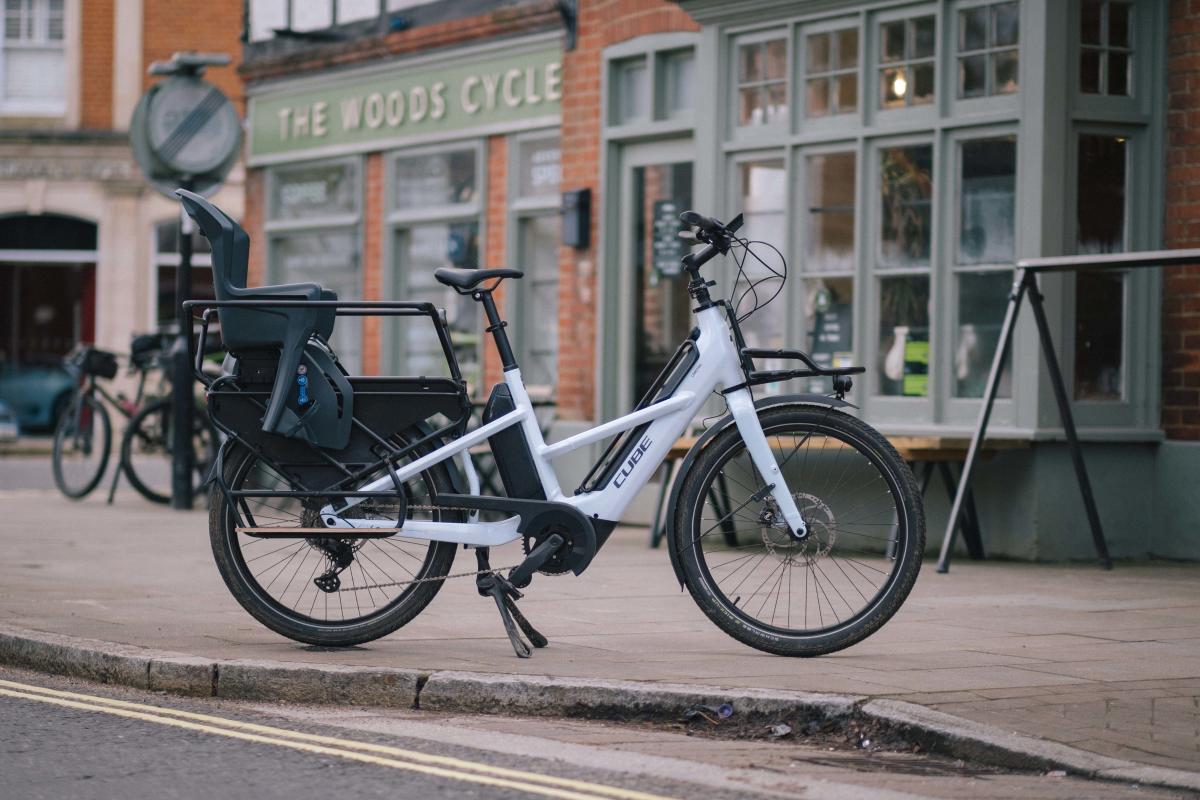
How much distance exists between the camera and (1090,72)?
397 inches

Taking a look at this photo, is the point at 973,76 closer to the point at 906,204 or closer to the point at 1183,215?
the point at 906,204

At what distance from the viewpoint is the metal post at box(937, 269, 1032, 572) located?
948 centimetres

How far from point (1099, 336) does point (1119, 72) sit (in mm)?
1426

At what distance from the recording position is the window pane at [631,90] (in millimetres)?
12766

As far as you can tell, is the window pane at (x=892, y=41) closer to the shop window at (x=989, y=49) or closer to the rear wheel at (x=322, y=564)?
the shop window at (x=989, y=49)

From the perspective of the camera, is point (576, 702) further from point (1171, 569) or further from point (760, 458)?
point (1171, 569)

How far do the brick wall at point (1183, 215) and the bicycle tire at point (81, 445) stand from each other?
822cm

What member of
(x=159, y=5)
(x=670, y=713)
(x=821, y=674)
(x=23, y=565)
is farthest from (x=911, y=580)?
(x=159, y=5)

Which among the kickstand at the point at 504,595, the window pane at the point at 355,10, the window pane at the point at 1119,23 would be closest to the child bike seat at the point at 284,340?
the kickstand at the point at 504,595

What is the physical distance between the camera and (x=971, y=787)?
16.3ft

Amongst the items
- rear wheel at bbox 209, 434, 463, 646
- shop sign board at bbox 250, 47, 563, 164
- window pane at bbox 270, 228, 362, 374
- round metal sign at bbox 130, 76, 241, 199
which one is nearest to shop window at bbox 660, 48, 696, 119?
shop sign board at bbox 250, 47, 563, 164

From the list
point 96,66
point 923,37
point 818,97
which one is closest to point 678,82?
point 818,97

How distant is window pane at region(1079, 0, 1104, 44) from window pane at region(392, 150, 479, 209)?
5.68 metres

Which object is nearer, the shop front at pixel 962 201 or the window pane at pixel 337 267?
the shop front at pixel 962 201
